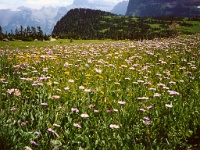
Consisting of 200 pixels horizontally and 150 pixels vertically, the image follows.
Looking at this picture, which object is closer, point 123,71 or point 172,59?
point 123,71

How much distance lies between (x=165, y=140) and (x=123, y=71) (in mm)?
4593

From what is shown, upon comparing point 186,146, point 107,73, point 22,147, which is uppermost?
point 107,73

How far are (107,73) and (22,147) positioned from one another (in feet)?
17.7

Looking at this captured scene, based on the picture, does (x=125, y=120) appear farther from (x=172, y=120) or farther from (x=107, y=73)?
(x=107, y=73)

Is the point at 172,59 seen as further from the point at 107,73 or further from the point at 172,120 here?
the point at 172,120

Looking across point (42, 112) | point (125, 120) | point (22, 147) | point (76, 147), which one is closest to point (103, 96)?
point (125, 120)

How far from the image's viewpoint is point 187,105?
5.74m

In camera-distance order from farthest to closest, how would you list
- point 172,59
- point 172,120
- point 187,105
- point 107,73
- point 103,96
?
1. point 172,59
2. point 107,73
3. point 103,96
4. point 187,105
5. point 172,120

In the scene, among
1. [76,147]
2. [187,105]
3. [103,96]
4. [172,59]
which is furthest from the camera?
[172,59]

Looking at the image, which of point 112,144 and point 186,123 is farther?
point 186,123

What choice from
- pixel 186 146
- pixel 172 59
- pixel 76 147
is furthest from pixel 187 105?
pixel 172 59

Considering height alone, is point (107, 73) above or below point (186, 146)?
above

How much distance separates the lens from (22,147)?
3664 millimetres

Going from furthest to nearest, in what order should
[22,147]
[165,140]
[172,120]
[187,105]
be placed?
[187,105]
[172,120]
[165,140]
[22,147]
